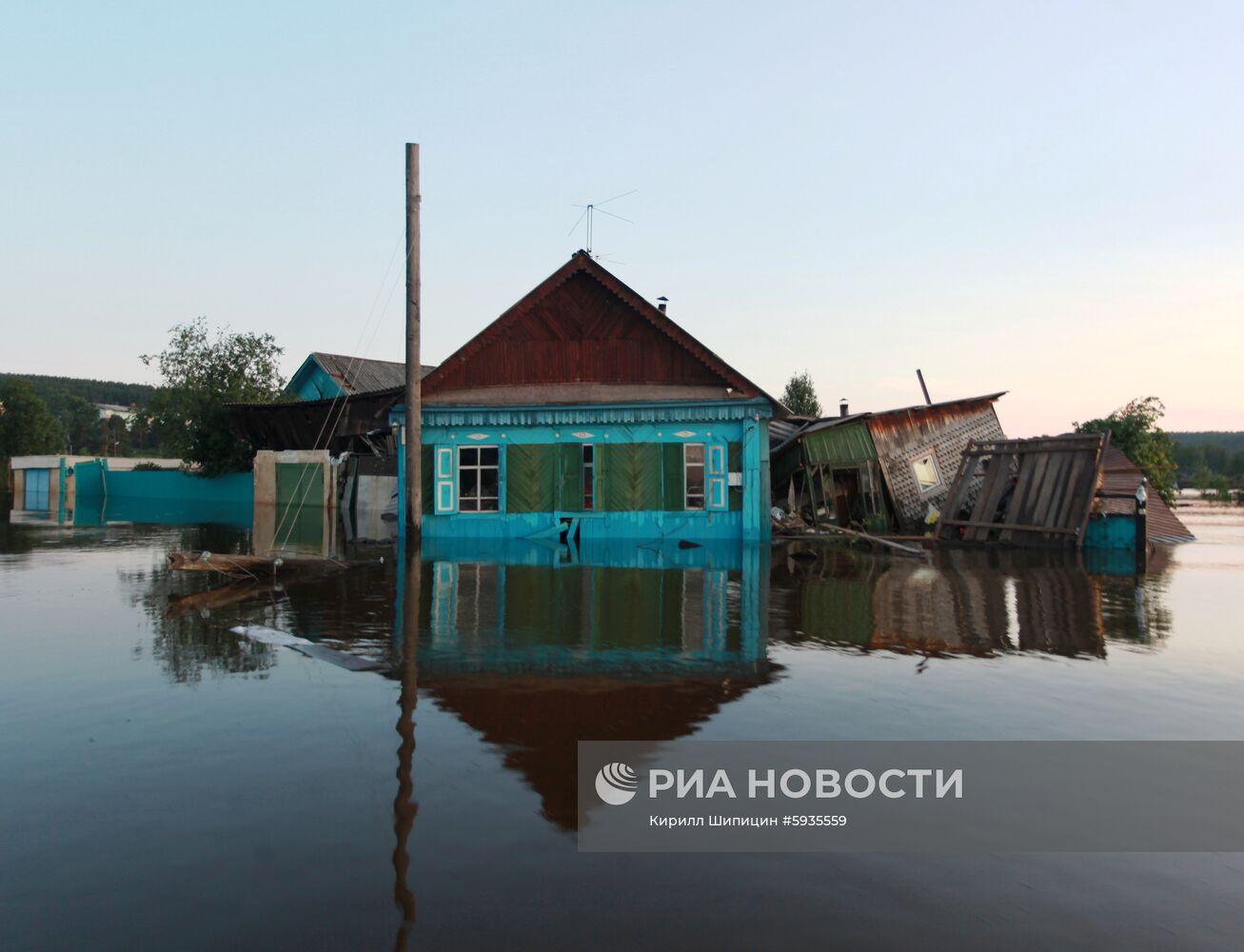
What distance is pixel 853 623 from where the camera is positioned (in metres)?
9.32

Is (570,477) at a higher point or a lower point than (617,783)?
higher

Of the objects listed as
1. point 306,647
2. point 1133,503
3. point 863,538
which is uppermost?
point 1133,503

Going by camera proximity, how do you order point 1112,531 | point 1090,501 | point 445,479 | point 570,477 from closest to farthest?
point 1090,501
point 1112,531
point 570,477
point 445,479

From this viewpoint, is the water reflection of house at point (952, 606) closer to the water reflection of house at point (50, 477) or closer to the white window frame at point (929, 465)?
the white window frame at point (929, 465)

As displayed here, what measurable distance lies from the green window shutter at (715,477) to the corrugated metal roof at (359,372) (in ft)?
82.1

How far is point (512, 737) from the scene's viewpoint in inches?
205

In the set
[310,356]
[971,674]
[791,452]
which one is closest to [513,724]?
[971,674]

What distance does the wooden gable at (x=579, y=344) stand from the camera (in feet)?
65.6

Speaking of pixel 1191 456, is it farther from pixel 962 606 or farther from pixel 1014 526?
pixel 962 606

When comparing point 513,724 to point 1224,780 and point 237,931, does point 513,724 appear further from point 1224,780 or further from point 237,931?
point 1224,780

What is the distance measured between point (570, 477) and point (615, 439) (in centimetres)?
131

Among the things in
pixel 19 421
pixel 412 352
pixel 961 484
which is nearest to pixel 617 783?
pixel 412 352

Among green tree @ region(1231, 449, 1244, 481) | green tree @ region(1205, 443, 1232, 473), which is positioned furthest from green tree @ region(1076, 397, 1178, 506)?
green tree @ region(1205, 443, 1232, 473)

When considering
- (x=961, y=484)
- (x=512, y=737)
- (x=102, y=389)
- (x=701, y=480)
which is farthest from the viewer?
(x=102, y=389)
